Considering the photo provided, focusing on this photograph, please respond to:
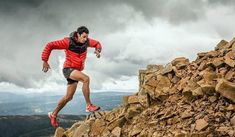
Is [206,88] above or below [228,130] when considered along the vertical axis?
above

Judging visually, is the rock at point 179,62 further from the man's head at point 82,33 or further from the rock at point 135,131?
the man's head at point 82,33

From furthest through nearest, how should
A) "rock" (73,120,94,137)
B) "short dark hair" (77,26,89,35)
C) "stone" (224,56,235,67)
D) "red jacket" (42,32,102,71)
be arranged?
"rock" (73,120,94,137)
"red jacket" (42,32,102,71)
"short dark hair" (77,26,89,35)
"stone" (224,56,235,67)

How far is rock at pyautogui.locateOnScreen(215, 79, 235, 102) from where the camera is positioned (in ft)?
38.0

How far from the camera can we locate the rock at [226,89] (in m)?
11.6

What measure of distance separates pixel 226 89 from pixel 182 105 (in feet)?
7.32

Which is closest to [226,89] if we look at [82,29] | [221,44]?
[221,44]

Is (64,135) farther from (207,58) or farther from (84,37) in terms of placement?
(207,58)

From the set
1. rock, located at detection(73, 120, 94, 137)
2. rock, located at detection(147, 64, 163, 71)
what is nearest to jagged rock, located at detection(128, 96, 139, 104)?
rock, located at detection(73, 120, 94, 137)

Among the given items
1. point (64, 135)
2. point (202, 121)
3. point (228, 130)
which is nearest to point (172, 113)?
point (202, 121)

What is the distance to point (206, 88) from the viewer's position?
42.0 feet

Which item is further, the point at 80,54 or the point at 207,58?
the point at 207,58

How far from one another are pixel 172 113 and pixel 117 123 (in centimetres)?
339

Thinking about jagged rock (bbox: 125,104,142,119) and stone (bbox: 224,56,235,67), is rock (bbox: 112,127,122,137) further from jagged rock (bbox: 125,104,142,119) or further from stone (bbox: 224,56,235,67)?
stone (bbox: 224,56,235,67)

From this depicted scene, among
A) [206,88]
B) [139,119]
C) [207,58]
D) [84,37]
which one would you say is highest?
[84,37]
